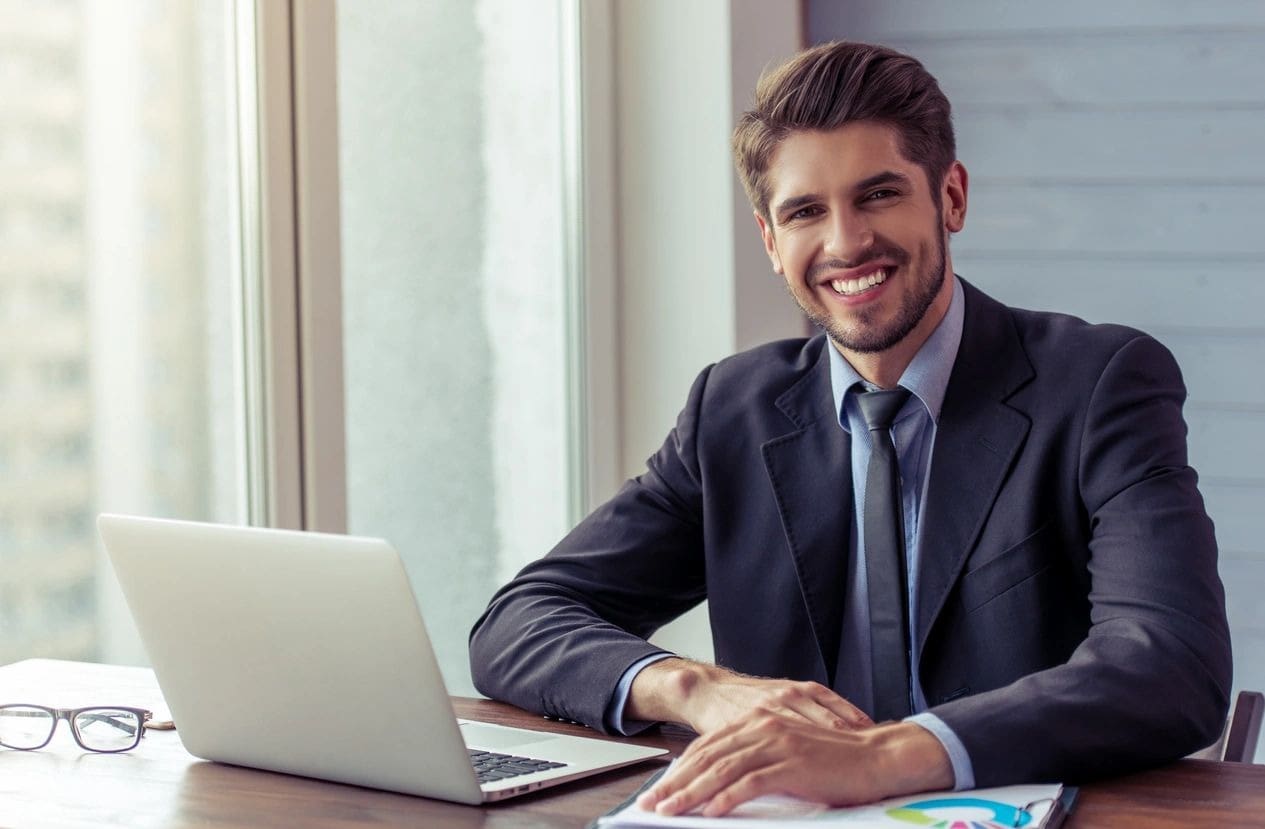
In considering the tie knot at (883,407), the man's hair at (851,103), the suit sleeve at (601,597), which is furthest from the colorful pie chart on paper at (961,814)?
the man's hair at (851,103)

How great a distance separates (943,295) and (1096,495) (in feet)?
1.19

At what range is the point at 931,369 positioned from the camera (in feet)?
6.14

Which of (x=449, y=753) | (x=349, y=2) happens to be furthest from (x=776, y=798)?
(x=349, y=2)

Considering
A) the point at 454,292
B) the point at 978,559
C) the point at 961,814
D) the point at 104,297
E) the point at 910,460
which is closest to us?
the point at 961,814

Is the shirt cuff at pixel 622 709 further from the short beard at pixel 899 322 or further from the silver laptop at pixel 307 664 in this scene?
the short beard at pixel 899 322

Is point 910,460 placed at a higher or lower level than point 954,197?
lower

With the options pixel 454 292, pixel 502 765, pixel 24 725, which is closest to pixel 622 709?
pixel 502 765

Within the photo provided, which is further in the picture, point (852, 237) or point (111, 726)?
point (852, 237)

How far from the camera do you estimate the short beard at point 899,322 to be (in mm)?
1897

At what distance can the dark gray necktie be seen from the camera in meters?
1.78

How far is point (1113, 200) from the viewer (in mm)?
3318

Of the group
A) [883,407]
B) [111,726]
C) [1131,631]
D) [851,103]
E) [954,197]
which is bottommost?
[111,726]

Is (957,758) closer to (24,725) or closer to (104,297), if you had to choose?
(24,725)

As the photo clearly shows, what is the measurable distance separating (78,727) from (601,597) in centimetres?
69
